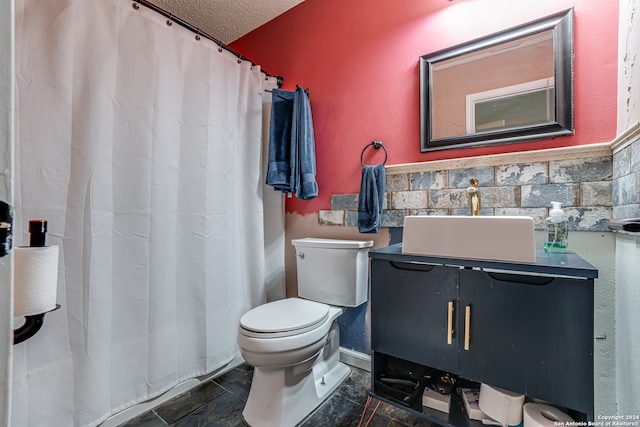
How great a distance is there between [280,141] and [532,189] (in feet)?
4.45

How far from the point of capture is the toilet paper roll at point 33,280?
0.61m

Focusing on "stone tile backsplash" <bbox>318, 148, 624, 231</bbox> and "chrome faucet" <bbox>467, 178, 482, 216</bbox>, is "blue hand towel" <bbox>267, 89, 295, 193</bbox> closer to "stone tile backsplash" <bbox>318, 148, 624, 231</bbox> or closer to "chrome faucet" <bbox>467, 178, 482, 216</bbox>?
"stone tile backsplash" <bbox>318, 148, 624, 231</bbox>

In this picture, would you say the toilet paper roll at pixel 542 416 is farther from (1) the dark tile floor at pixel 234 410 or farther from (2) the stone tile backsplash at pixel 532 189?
(2) the stone tile backsplash at pixel 532 189

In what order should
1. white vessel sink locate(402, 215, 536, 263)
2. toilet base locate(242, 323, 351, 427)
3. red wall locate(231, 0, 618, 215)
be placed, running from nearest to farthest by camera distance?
white vessel sink locate(402, 215, 536, 263) → red wall locate(231, 0, 618, 215) → toilet base locate(242, 323, 351, 427)

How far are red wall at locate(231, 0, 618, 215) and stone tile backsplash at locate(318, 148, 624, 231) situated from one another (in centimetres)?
9

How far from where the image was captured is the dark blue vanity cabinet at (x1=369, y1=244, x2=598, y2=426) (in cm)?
80

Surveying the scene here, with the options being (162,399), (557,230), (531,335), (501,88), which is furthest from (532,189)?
(162,399)

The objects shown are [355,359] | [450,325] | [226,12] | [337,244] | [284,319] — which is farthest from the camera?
[226,12]

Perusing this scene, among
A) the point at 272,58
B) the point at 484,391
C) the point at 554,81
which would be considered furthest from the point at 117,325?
the point at 554,81

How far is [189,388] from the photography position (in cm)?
153

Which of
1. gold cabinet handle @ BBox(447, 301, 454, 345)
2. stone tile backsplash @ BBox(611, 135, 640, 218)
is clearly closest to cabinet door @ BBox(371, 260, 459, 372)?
gold cabinet handle @ BBox(447, 301, 454, 345)

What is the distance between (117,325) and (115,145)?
0.79m

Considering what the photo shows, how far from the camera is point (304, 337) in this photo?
1265 mm

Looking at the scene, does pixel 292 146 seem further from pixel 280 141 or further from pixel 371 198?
pixel 371 198
